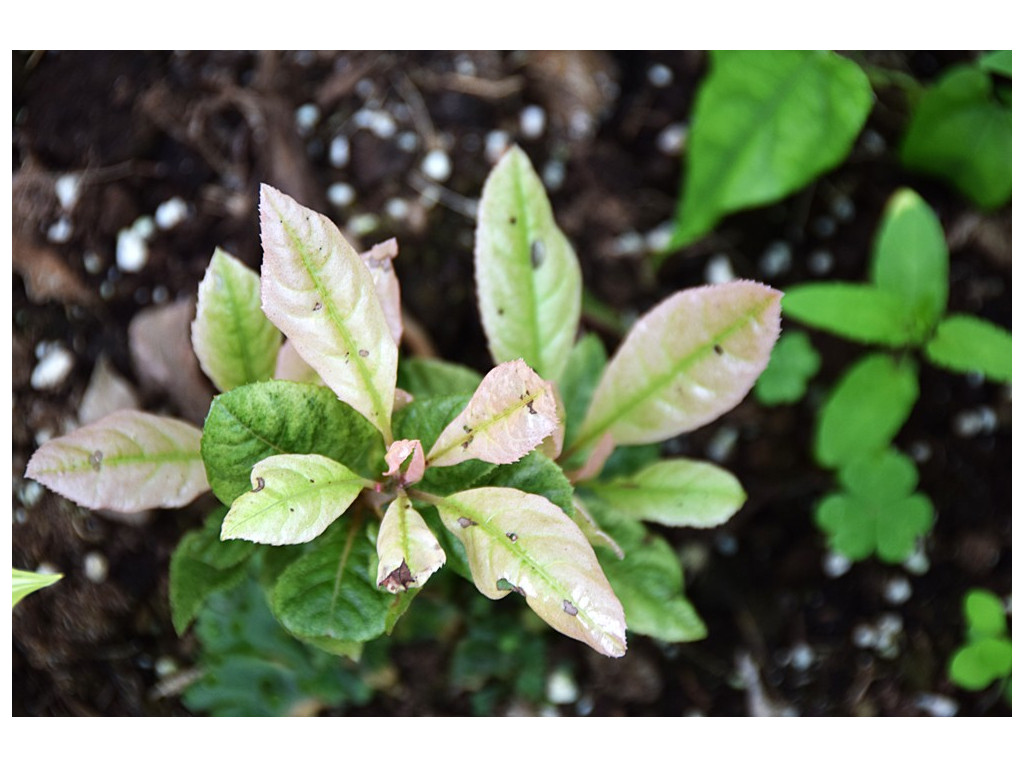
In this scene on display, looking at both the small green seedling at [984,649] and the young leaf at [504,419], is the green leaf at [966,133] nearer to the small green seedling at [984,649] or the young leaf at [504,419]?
the small green seedling at [984,649]

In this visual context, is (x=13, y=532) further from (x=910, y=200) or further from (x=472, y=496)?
(x=910, y=200)

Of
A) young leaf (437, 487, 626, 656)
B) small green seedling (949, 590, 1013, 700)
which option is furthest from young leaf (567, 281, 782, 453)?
small green seedling (949, 590, 1013, 700)

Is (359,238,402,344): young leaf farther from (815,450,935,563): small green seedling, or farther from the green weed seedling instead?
(815,450,935,563): small green seedling

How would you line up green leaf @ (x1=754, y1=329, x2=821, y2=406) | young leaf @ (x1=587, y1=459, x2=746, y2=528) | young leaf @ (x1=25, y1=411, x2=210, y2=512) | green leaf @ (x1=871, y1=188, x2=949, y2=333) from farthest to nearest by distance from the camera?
green leaf @ (x1=754, y1=329, x2=821, y2=406) < green leaf @ (x1=871, y1=188, x2=949, y2=333) < young leaf @ (x1=587, y1=459, x2=746, y2=528) < young leaf @ (x1=25, y1=411, x2=210, y2=512)

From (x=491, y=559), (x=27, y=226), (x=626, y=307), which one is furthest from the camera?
(x=626, y=307)

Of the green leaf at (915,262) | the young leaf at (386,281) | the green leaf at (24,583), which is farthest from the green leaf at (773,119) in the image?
the green leaf at (24,583)

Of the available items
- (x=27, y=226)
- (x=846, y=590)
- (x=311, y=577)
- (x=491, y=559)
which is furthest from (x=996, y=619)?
(x=27, y=226)
